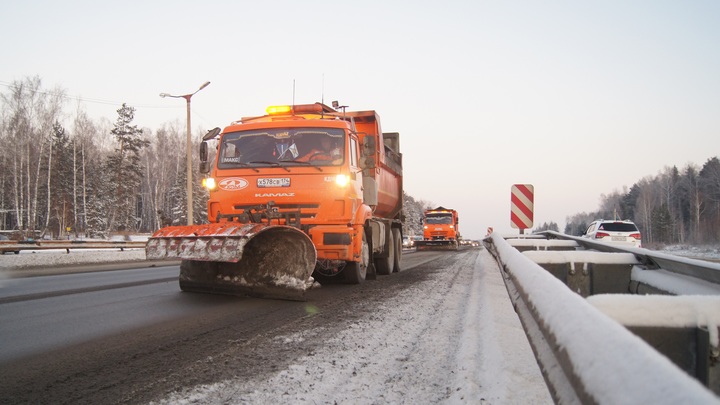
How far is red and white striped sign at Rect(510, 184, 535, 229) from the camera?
11.8 meters

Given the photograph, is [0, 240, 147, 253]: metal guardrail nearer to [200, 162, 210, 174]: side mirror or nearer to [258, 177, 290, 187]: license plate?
[200, 162, 210, 174]: side mirror

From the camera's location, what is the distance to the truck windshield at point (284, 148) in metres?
7.55

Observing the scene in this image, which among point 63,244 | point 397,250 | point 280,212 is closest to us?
point 280,212

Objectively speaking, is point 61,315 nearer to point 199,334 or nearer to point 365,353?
point 199,334

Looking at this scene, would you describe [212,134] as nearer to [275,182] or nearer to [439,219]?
[275,182]

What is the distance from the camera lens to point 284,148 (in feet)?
25.2

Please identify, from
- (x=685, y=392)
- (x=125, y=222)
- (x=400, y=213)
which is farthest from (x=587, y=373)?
(x=125, y=222)

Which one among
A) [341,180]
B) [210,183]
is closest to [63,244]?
[210,183]

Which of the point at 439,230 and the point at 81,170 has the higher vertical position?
the point at 81,170

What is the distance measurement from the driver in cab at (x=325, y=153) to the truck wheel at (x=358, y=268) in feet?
5.39

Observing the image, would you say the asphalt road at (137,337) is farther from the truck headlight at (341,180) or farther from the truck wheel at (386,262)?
the truck wheel at (386,262)

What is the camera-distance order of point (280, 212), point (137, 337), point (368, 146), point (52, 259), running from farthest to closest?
1. point (52, 259)
2. point (368, 146)
3. point (280, 212)
4. point (137, 337)

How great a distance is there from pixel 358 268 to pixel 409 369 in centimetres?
475

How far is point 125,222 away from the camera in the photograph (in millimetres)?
55125
